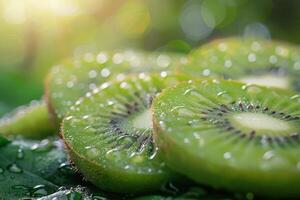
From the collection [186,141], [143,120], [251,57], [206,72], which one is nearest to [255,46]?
[251,57]

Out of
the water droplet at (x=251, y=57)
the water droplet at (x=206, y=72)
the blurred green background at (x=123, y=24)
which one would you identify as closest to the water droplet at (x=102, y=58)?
the water droplet at (x=206, y=72)

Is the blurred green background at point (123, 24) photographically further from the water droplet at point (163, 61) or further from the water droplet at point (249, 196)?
the water droplet at point (249, 196)

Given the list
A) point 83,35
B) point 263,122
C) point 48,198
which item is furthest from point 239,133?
point 83,35

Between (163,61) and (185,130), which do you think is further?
(163,61)

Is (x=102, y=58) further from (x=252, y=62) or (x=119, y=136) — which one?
(x=119, y=136)

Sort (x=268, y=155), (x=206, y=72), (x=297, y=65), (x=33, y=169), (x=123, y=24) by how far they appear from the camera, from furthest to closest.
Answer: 1. (x=123, y=24)
2. (x=297, y=65)
3. (x=206, y=72)
4. (x=33, y=169)
5. (x=268, y=155)

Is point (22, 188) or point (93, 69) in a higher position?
point (93, 69)

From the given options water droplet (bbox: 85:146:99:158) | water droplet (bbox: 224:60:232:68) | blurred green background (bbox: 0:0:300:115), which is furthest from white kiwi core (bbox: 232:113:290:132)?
blurred green background (bbox: 0:0:300:115)
